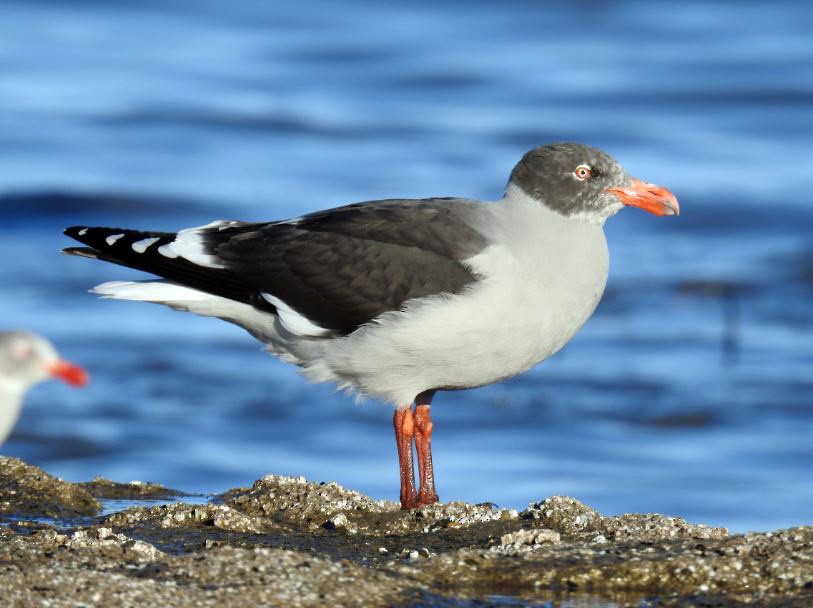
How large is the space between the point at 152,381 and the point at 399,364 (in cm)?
837

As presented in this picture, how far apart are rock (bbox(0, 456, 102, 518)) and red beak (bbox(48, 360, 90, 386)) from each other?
1.47 ft

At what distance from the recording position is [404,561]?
5.72 m

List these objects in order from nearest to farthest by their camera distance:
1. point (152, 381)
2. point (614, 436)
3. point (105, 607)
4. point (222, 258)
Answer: point (105, 607), point (222, 258), point (614, 436), point (152, 381)

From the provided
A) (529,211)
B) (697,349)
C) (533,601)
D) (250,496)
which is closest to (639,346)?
(697,349)

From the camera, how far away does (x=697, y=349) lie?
1680cm

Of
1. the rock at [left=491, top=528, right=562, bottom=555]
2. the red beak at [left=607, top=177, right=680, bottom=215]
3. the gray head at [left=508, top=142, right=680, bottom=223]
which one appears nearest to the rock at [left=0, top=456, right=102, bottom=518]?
the rock at [left=491, top=528, right=562, bottom=555]

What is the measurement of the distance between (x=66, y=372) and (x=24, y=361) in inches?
12.5

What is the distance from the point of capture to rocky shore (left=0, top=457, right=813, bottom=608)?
201 inches

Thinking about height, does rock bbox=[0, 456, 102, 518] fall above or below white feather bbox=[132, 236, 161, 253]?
below

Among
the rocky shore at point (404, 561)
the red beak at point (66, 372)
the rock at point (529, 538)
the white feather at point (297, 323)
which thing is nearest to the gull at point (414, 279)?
the white feather at point (297, 323)

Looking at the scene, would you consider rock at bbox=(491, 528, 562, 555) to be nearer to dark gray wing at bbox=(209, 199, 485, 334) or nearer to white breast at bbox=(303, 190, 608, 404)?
white breast at bbox=(303, 190, 608, 404)

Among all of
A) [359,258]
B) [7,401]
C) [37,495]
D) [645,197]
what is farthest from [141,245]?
[645,197]

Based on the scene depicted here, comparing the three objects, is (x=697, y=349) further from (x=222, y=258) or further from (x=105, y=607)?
(x=105, y=607)

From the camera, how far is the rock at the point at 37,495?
7242 mm
